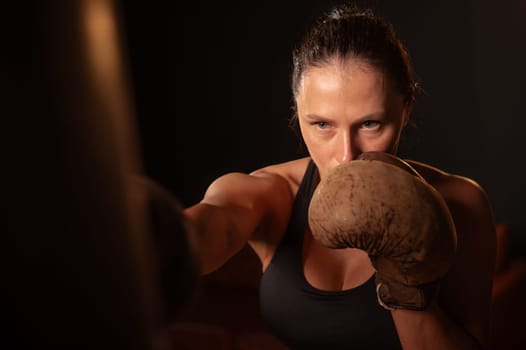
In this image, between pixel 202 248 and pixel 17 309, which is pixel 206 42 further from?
pixel 17 309

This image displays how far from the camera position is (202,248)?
38.1 inches

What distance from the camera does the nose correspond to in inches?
42.7

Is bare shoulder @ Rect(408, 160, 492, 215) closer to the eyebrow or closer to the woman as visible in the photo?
the woman

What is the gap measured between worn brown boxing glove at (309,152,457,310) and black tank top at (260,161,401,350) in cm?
35

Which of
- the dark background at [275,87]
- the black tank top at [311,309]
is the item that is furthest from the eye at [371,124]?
the dark background at [275,87]

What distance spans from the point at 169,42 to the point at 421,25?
1734 mm

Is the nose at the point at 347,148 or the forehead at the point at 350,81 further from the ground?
the forehead at the point at 350,81

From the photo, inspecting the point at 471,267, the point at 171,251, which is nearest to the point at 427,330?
the point at 471,267

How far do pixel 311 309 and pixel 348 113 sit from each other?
376 mm

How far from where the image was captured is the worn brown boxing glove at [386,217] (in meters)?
0.75

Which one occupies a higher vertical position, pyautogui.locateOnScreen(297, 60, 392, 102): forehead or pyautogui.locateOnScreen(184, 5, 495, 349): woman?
pyautogui.locateOnScreen(297, 60, 392, 102): forehead

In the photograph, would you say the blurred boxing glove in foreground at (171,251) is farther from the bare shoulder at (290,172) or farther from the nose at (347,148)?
the bare shoulder at (290,172)

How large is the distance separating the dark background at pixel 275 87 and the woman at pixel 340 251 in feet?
5.90

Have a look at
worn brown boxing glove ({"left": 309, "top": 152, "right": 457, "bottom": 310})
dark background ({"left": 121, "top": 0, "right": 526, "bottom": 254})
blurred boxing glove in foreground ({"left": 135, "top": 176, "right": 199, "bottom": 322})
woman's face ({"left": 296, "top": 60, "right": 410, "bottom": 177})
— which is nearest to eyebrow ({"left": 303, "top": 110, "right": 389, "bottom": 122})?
woman's face ({"left": 296, "top": 60, "right": 410, "bottom": 177})
